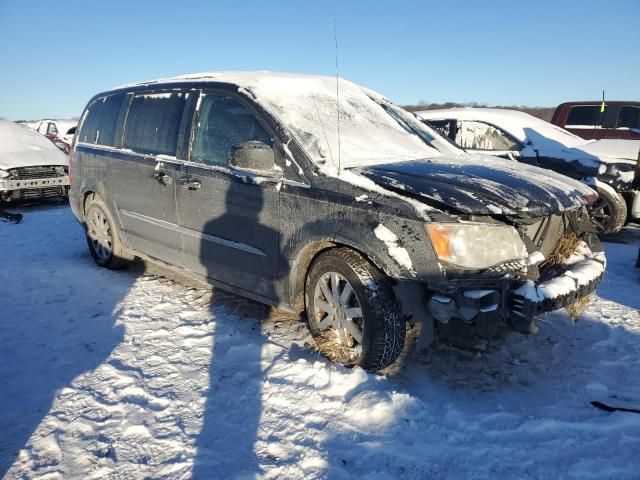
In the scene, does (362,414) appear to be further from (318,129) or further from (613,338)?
(613,338)

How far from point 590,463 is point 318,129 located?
2377 millimetres

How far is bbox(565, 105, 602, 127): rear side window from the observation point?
9742mm

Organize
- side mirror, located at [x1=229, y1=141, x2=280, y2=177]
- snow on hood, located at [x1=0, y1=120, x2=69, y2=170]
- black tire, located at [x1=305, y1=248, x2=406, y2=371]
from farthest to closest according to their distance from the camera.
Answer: snow on hood, located at [x1=0, y1=120, x2=69, y2=170], side mirror, located at [x1=229, y1=141, x2=280, y2=177], black tire, located at [x1=305, y1=248, x2=406, y2=371]

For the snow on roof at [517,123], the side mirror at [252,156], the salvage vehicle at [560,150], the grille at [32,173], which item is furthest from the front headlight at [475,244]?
the grille at [32,173]

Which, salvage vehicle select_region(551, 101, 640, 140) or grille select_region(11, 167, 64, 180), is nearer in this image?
grille select_region(11, 167, 64, 180)

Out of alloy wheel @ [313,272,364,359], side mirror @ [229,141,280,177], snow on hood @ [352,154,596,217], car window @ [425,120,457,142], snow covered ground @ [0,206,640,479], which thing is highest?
car window @ [425,120,457,142]

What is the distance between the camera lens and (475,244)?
2.47m

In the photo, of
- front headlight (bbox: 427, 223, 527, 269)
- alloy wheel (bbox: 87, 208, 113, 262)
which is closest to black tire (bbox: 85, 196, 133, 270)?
alloy wheel (bbox: 87, 208, 113, 262)

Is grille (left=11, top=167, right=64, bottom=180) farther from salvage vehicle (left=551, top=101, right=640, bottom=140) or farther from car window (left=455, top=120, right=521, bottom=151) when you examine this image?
salvage vehicle (left=551, top=101, right=640, bottom=140)

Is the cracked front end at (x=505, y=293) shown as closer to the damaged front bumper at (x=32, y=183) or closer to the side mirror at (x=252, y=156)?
the side mirror at (x=252, y=156)

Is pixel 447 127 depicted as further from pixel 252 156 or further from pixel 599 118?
pixel 252 156

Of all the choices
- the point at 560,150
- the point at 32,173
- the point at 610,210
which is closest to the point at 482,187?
the point at 610,210

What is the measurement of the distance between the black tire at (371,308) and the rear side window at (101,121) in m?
2.94

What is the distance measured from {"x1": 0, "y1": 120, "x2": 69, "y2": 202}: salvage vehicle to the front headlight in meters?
8.38
